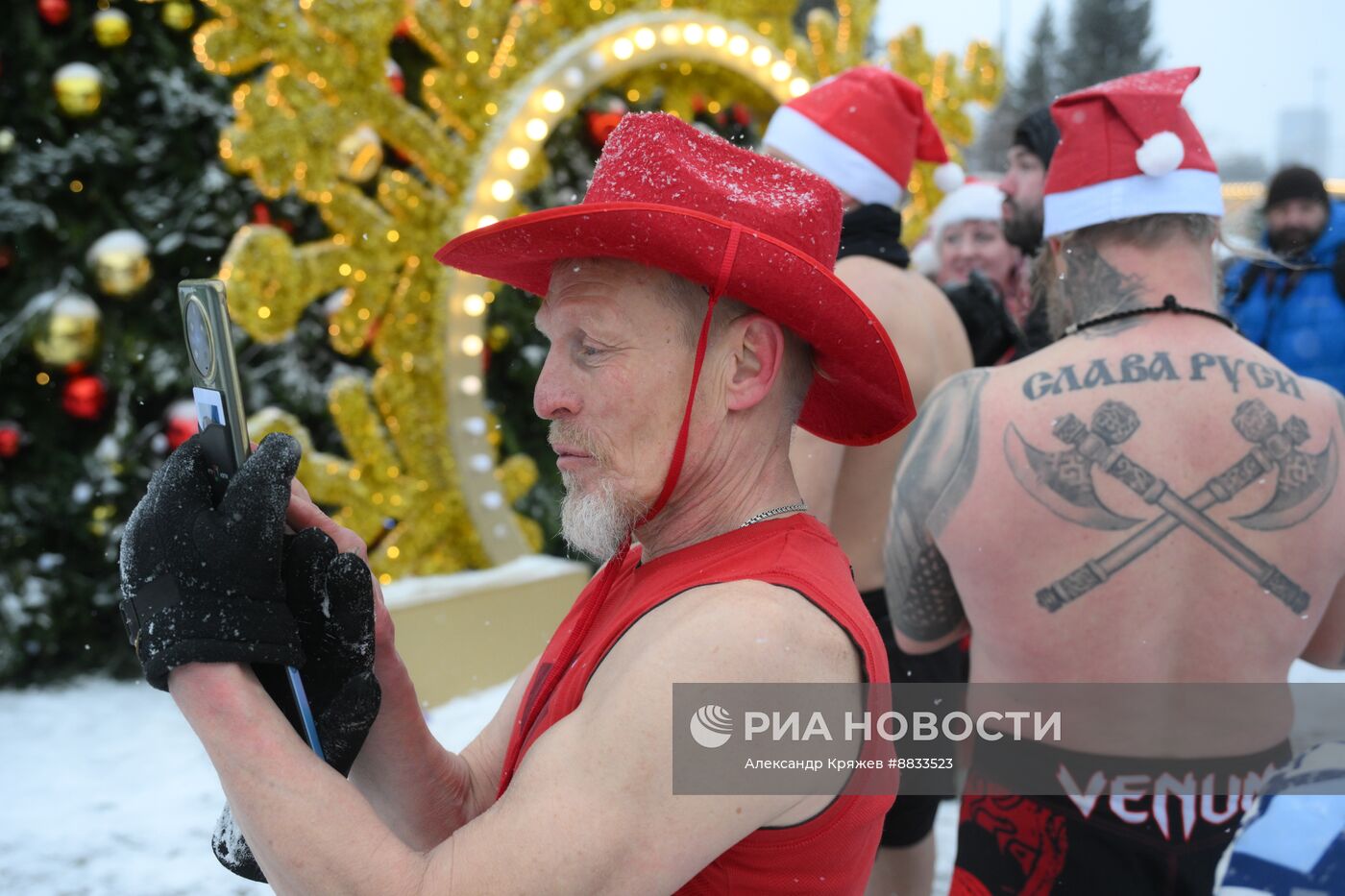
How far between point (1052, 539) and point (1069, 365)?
34cm

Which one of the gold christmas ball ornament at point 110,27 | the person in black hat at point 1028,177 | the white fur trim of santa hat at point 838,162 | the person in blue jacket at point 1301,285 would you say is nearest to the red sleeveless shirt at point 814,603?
the white fur trim of santa hat at point 838,162

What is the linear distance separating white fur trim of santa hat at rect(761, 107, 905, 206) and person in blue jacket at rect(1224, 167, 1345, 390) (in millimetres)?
2649

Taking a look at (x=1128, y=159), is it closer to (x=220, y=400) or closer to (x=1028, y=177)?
(x=1028, y=177)

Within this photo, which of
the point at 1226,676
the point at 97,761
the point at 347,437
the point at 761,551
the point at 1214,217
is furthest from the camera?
the point at 347,437

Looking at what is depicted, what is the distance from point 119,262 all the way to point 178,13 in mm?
1156

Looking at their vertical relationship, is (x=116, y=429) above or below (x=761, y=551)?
below

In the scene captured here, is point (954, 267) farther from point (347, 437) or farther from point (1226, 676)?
point (1226, 676)

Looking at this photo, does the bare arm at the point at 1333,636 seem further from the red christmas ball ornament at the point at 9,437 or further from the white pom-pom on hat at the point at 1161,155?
the red christmas ball ornament at the point at 9,437

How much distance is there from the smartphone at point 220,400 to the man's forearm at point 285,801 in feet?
0.21

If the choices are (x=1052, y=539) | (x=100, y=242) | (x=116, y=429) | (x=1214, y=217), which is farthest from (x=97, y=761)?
(x=1214, y=217)

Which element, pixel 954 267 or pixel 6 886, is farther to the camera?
pixel 954 267

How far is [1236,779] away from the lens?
83.0 inches

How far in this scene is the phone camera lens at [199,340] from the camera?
48.3 inches

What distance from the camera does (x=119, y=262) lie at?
169 inches
